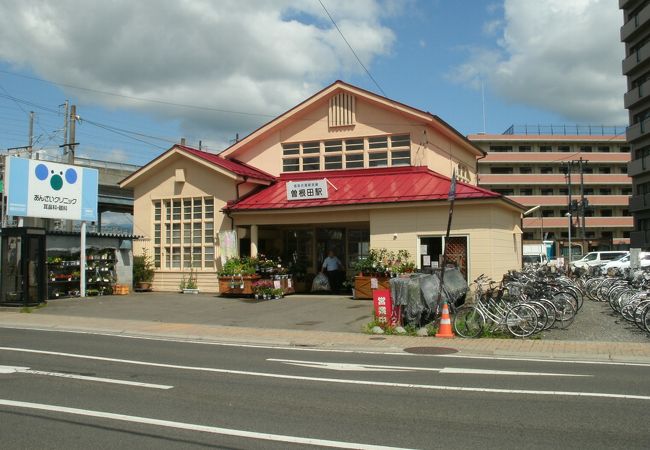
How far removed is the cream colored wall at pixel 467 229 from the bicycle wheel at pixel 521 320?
6811 mm

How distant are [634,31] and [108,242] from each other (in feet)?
171

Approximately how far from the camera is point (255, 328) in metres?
14.9

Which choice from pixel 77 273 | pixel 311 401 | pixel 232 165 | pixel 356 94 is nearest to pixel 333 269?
pixel 232 165

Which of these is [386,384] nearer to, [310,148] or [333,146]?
[333,146]

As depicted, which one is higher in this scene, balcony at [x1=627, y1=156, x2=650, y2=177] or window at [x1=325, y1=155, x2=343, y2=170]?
balcony at [x1=627, y1=156, x2=650, y2=177]

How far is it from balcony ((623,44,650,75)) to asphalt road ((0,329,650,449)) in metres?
52.2

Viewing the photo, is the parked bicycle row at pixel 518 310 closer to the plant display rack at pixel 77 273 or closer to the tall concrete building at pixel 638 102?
the plant display rack at pixel 77 273

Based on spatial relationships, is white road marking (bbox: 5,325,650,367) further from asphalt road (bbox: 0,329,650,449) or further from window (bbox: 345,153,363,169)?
window (bbox: 345,153,363,169)

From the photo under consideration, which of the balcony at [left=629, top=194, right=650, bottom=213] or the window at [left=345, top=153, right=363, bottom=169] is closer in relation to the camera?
the window at [left=345, top=153, right=363, bottom=169]

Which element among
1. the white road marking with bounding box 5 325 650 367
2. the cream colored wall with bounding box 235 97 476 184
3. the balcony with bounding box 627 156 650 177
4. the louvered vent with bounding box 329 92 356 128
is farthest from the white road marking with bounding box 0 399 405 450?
the balcony with bounding box 627 156 650 177

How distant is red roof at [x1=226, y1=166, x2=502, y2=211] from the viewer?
20.6m

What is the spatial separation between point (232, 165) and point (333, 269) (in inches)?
243

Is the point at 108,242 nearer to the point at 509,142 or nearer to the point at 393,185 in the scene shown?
the point at 393,185

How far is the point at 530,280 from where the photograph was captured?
15273 millimetres
